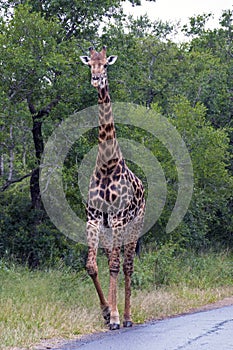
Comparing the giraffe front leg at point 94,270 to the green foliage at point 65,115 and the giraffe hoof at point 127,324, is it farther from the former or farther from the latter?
the green foliage at point 65,115

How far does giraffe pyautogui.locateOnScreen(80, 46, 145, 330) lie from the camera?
923cm

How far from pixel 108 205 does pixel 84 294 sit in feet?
7.22

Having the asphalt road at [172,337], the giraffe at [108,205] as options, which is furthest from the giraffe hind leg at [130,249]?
the asphalt road at [172,337]

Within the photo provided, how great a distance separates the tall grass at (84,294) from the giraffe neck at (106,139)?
2.21 metres

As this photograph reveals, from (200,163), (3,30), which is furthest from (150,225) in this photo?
(3,30)

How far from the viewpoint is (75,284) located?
11836mm

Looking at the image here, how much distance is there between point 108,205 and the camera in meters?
9.60

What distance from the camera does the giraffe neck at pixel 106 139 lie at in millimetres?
9875

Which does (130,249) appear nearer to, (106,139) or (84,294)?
(84,294)

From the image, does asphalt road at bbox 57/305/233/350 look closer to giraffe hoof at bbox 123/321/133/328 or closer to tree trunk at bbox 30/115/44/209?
giraffe hoof at bbox 123/321/133/328

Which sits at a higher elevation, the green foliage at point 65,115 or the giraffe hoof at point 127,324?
the green foliage at point 65,115

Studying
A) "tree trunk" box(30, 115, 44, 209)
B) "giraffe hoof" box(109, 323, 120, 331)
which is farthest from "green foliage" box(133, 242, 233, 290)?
"giraffe hoof" box(109, 323, 120, 331)

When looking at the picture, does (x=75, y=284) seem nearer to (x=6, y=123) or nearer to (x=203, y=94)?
(x=6, y=123)

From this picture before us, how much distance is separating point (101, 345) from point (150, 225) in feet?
31.5
